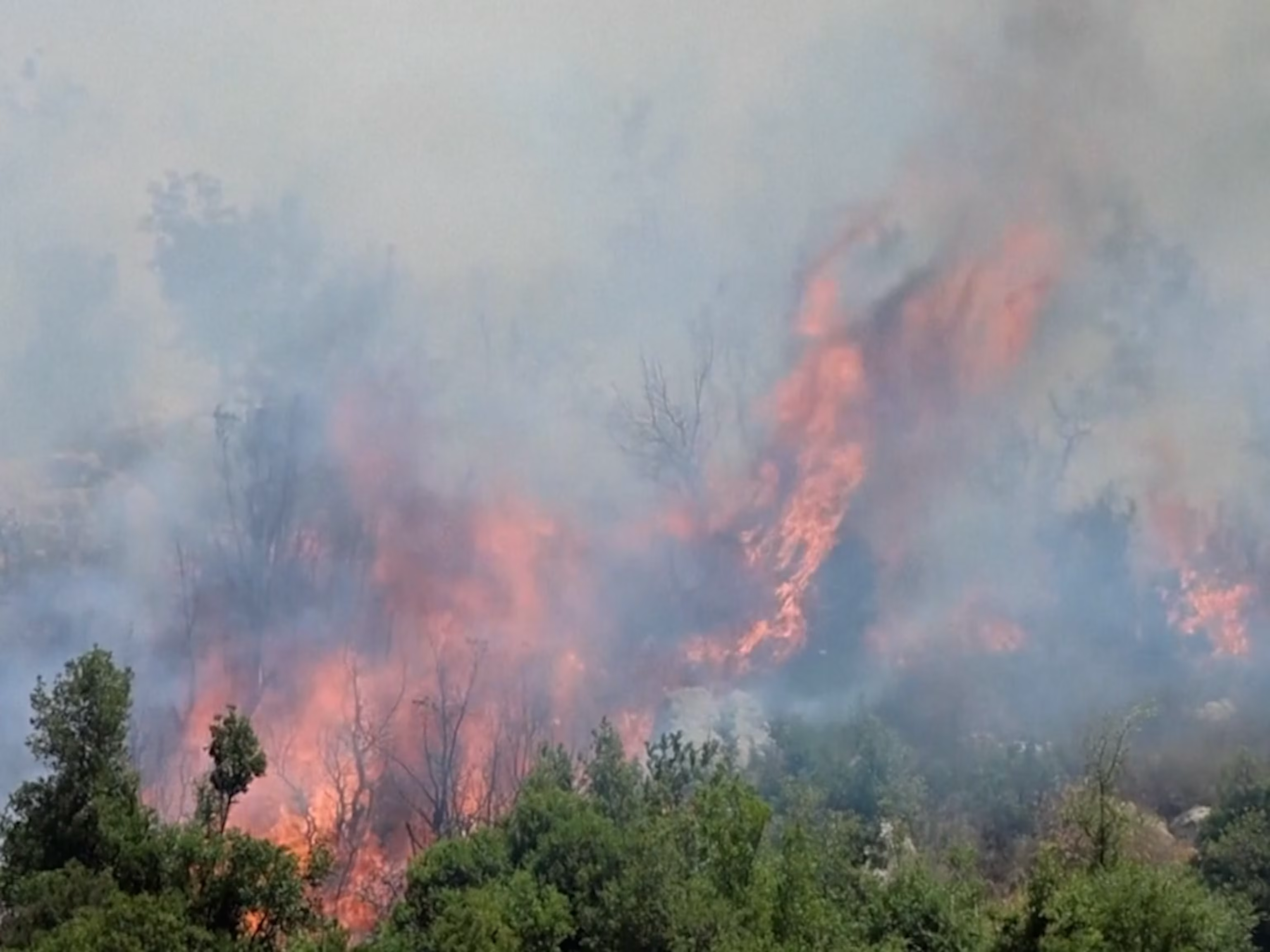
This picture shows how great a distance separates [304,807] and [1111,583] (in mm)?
63093

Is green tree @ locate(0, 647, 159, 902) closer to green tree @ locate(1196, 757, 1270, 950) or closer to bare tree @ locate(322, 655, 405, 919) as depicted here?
bare tree @ locate(322, 655, 405, 919)

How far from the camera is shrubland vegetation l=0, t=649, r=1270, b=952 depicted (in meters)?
29.5

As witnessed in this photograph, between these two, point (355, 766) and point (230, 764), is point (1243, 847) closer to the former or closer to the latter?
point (230, 764)

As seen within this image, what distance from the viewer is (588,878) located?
39.2 metres

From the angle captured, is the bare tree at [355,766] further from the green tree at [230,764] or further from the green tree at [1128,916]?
the green tree at [1128,916]

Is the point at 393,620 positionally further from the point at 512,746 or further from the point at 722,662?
the point at 722,662

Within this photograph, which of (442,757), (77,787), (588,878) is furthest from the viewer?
(442,757)

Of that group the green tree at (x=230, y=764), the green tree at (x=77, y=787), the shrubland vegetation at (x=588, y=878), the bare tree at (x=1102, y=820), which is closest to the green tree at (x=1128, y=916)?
the shrubland vegetation at (x=588, y=878)

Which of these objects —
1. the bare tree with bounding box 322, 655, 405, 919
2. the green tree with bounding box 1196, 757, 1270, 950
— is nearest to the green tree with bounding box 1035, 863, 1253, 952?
the green tree with bounding box 1196, 757, 1270, 950

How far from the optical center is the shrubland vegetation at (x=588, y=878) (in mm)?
29516

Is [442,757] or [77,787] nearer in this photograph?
[77,787]

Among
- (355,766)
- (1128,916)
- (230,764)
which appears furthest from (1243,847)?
(355,766)

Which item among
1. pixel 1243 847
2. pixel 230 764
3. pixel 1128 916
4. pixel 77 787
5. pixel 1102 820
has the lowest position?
pixel 1128 916

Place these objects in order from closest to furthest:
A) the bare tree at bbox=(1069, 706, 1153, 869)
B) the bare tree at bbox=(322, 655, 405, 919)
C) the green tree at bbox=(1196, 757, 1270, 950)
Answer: the bare tree at bbox=(1069, 706, 1153, 869) → the green tree at bbox=(1196, 757, 1270, 950) → the bare tree at bbox=(322, 655, 405, 919)
